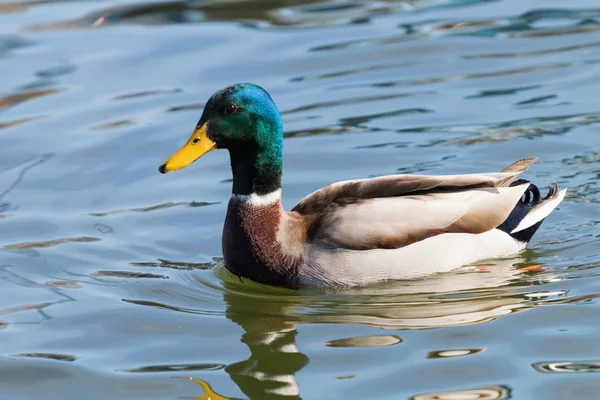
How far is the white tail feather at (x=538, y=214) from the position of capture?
8.59 m

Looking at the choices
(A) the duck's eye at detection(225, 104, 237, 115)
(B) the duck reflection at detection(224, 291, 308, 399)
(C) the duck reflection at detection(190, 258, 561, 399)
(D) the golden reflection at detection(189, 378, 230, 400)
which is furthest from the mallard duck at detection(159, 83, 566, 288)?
(D) the golden reflection at detection(189, 378, 230, 400)

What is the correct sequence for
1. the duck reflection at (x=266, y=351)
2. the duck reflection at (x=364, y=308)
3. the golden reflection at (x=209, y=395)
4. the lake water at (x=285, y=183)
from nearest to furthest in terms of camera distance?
the golden reflection at (x=209, y=395), the duck reflection at (x=266, y=351), the lake water at (x=285, y=183), the duck reflection at (x=364, y=308)

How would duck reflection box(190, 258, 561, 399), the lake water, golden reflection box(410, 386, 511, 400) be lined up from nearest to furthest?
golden reflection box(410, 386, 511, 400) → the lake water → duck reflection box(190, 258, 561, 399)

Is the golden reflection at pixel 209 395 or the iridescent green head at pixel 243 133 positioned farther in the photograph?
the iridescent green head at pixel 243 133

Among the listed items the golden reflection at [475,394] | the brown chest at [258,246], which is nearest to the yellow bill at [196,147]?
the brown chest at [258,246]

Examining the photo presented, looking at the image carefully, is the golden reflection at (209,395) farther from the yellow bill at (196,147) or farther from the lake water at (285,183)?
the yellow bill at (196,147)

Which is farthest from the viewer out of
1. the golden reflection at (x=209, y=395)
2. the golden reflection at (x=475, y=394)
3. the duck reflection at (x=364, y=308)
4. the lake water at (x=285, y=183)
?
the duck reflection at (x=364, y=308)

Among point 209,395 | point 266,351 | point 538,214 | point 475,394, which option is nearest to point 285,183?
point 538,214

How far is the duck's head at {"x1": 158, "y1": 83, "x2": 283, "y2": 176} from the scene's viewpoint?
8.01 metres

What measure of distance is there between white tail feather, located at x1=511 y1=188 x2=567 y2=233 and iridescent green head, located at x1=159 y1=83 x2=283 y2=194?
68.0 inches

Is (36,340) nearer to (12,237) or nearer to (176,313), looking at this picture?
(176,313)

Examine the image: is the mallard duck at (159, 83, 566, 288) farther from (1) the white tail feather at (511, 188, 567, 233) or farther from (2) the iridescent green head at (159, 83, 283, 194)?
(1) the white tail feather at (511, 188, 567, 233)

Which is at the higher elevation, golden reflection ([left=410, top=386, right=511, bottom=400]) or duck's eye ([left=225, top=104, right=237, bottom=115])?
duck's eye ([left=225, top=104, right=237, bottom=115])

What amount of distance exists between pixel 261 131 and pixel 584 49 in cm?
605
